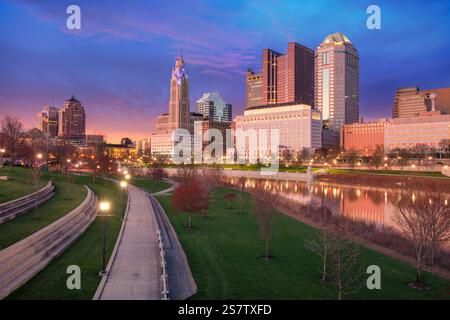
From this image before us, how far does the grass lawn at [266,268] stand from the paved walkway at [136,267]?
192 cm

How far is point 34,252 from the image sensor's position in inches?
626

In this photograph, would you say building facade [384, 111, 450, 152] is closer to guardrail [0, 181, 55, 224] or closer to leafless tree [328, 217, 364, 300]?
leafless tree [328, 217, 364, 300]

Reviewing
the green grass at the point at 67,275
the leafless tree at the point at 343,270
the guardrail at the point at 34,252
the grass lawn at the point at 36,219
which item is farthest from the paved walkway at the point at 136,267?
the leafless tree at the point at 343,270

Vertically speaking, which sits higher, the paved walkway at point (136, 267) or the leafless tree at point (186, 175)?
the leafless tree at point (186, 175)

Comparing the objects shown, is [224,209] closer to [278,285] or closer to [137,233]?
[137,233]

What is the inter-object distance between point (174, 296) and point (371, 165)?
112 m

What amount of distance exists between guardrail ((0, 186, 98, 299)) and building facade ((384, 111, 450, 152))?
17028 cm

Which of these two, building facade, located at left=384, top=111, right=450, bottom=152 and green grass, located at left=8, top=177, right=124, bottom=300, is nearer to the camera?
green grass, located at left=8, top=177, right=124, bottom=300

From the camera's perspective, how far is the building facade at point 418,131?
16400cm

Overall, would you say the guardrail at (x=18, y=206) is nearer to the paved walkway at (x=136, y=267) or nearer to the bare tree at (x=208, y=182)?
the paved walkway at (x=136, y=267)

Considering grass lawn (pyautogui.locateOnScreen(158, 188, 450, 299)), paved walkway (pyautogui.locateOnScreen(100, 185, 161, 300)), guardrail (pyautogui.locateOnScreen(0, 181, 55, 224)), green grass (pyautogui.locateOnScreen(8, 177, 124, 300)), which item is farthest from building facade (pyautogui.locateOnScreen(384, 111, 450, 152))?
green grass (pyautogui.locateOnScreen(8, 177, 124, 300))

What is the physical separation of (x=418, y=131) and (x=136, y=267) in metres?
185

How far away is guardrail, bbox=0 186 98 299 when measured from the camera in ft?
43.7
